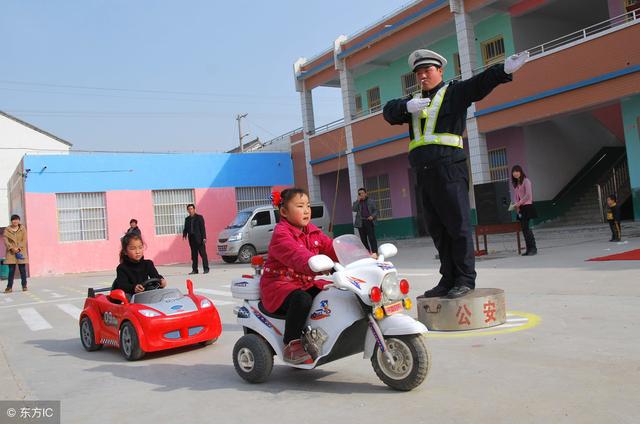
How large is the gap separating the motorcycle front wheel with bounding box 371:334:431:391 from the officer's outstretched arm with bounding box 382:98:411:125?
2.25 meters

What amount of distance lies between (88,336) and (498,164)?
15727mm

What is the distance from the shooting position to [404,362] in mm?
3578

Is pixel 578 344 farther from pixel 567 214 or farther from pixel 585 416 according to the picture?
pixel 567 214

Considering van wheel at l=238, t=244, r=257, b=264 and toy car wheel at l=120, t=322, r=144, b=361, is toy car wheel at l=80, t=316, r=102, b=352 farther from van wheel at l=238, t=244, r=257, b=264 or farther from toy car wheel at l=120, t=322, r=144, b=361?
van wheel at l=238, t=244, r=257, b=264

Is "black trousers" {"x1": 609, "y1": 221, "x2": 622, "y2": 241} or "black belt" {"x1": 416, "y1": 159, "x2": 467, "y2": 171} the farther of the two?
"black trousers" {"x1": 609, "y1": 221, "x2": 622, "y2": 241}

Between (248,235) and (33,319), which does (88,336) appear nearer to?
(33,319)

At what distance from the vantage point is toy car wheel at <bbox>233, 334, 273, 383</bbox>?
4109 mm

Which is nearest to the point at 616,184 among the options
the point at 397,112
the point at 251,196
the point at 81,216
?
the point at 397,112

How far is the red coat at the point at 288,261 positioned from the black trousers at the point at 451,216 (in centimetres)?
134

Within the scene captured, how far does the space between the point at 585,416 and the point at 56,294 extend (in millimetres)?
12724

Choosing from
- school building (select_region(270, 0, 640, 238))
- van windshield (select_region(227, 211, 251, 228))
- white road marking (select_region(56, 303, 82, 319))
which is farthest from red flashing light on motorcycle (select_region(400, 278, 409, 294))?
van windshield (select_region(227, 211, 251, 228))

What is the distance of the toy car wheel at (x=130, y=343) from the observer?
213 inches

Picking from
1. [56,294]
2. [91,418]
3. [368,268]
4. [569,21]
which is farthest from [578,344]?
[569,21]

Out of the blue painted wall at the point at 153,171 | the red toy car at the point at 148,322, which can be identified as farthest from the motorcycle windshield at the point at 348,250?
the blue painted wall at the point at 153,171
